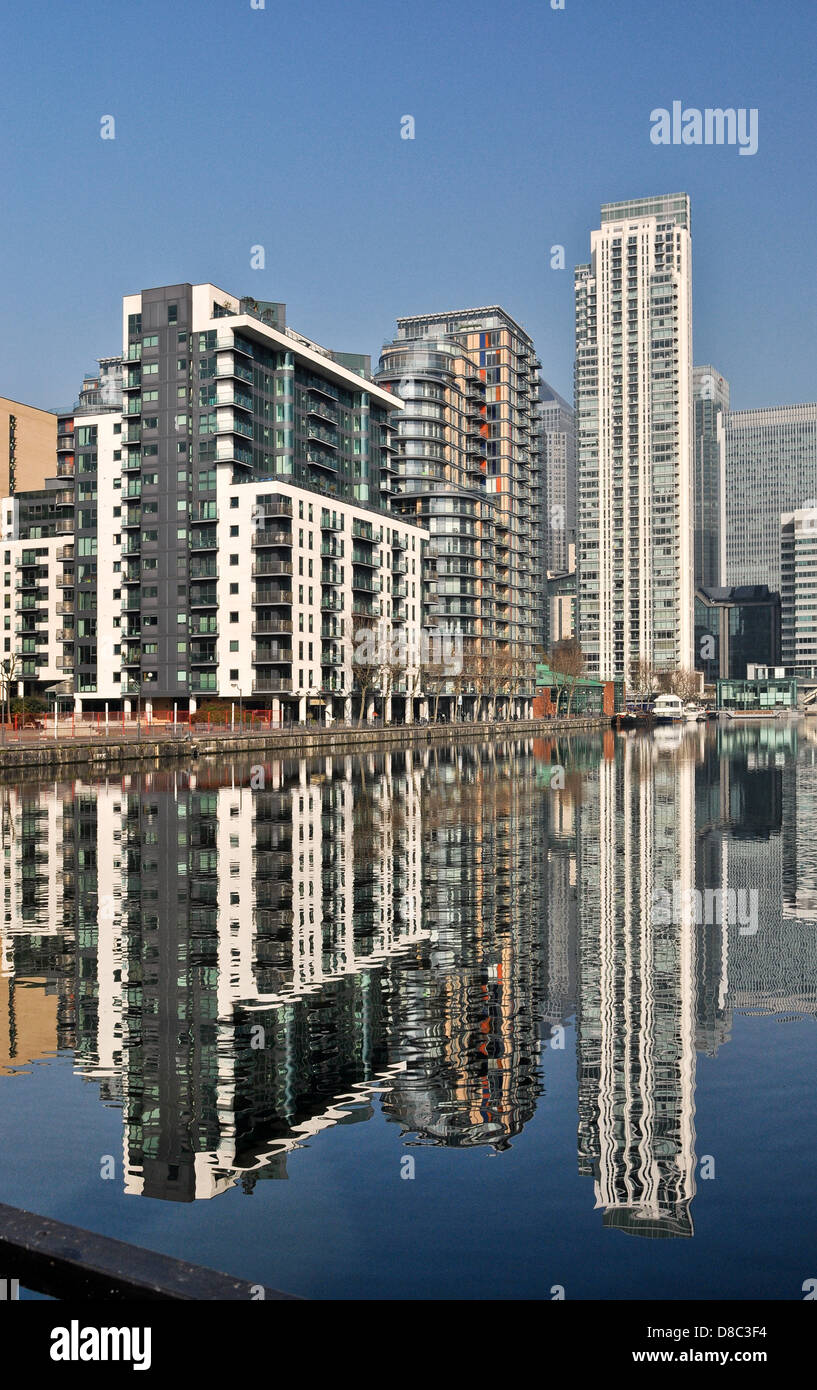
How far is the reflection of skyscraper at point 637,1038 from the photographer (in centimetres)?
1048

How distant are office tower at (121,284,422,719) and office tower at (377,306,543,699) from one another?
39.9 metres

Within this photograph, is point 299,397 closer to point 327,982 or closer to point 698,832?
point 698,832

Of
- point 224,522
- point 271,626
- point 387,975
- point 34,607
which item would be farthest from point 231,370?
point 387,975

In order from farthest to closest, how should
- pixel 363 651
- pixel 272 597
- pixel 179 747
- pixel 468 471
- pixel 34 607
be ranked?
pixel 468 471 → pixel 34 607 → pixel 363 651 → pixel 272 597 → pixel 179 747

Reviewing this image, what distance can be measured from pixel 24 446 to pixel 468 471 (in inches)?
2695

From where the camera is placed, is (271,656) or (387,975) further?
(271,656)

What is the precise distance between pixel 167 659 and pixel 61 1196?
366 feet

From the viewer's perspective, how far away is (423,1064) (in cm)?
1379

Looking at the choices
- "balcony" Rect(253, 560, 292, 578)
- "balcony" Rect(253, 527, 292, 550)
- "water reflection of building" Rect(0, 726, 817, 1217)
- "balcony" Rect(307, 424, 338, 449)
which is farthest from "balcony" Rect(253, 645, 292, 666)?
"water reflection of building" Rect(0, 726, 817, 1217)

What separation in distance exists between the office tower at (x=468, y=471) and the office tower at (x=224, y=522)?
3989cm

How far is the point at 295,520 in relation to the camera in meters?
117

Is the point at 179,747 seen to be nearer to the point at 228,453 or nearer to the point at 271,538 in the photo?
the point at 271,538

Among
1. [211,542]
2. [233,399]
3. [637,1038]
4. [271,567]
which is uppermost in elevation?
[233,399]

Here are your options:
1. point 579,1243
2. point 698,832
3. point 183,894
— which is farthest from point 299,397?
point 579,1243
